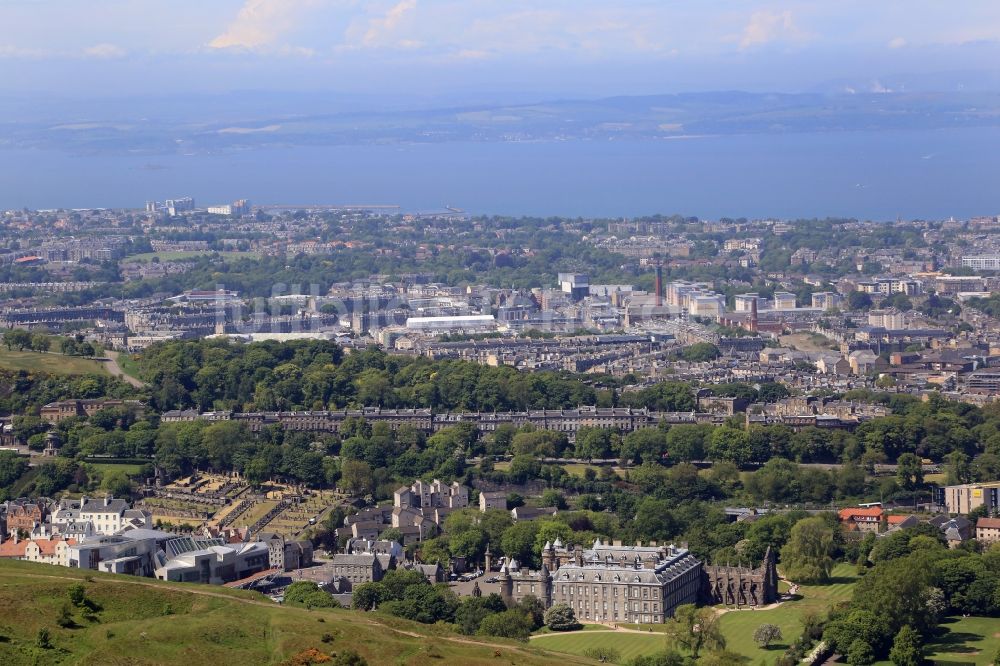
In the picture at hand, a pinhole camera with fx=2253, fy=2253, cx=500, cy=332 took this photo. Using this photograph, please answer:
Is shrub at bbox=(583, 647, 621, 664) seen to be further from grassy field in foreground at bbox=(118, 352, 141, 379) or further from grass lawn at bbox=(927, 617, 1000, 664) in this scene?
grassy field in foreground at bbox=(118, 352, 141, 379)

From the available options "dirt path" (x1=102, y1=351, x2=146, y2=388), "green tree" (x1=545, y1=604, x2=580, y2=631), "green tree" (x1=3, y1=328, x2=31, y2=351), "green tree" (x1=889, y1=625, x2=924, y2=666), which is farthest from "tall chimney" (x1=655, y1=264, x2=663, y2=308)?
"green tree" (x1=889, y1=625, x2=924, y2=666)

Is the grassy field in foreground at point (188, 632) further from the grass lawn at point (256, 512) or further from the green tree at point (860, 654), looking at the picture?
the grass lawn at point (256, 512)

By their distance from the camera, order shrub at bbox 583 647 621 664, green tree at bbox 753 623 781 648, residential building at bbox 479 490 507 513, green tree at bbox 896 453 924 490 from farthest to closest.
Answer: green tree at bbox 896 453 924 490 → residential building at bbox 479 490 507 513 → green tree at bbox 753 623 781 648 → shrub at bbox 583 647 621 664

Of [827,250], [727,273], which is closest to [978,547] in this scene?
[727,273]

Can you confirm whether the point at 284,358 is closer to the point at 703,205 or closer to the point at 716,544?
the point at 716,544

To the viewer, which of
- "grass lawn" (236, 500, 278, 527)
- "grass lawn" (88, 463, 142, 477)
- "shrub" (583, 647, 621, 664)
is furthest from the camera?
"grass lawn" (88, 463, 142, 477)

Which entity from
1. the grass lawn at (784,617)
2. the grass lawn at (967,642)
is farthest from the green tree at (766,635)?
the grass lawn at (967,642)

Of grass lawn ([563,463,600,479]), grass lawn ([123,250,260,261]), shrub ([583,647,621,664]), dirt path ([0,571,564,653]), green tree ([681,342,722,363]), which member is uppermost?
dirt path ([0,571,564,653])

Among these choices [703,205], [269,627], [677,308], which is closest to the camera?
[269,627]
